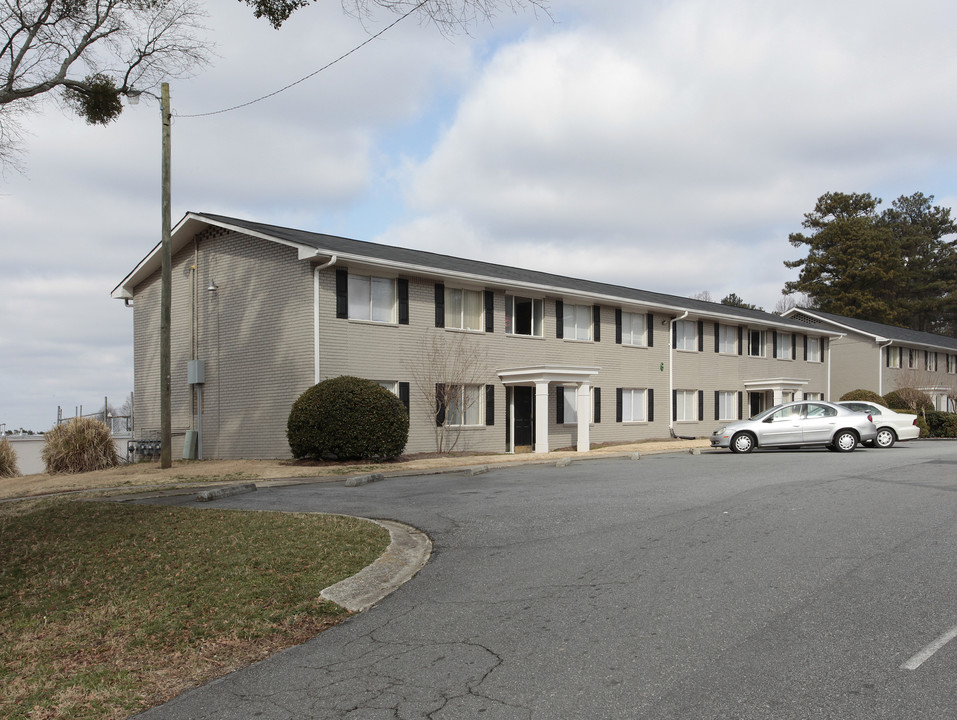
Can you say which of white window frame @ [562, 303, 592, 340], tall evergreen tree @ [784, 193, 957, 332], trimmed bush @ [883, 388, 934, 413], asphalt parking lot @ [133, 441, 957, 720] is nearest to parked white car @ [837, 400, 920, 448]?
white window frame @ [562, 303, 592, 340]

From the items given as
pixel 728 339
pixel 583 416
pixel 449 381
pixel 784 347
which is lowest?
pixel 583 416

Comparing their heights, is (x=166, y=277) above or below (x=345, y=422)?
above

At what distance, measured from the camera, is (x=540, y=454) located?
2423 centimetres

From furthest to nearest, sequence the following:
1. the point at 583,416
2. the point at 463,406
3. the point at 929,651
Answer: the point at 583,416 < the point at 463,406 < the point at 929,651

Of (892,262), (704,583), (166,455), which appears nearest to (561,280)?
(166,455)

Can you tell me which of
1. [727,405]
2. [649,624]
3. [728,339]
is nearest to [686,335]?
[728,339]

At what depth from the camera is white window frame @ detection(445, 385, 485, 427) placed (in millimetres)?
24547

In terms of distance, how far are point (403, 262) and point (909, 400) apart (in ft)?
106

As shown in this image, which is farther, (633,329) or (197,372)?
(633,329)

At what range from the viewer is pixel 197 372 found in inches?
1000

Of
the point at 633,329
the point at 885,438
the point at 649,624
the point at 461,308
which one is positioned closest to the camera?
the point at 649,624

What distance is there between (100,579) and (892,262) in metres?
70.1

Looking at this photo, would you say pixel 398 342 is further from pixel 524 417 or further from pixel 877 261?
pixel 877 261

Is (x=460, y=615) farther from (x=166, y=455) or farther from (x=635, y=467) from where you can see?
(x=166, y=455)
